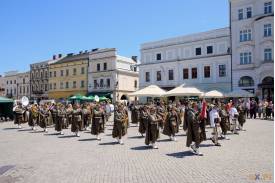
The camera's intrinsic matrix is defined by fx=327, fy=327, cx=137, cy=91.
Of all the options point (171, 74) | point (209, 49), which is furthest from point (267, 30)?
point (171, 74)

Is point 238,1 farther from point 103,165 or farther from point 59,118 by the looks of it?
point 103,165

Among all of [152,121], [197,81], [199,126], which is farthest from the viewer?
[197,81]

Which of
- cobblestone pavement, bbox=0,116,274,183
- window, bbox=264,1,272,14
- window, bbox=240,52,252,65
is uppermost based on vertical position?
window, bbox=264,1,272,14

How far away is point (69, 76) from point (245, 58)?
3559 centimetres

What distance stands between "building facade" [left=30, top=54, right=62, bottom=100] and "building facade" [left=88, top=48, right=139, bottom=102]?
1399cm

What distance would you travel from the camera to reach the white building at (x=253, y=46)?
118ft

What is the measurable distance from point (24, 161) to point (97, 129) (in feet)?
17.5

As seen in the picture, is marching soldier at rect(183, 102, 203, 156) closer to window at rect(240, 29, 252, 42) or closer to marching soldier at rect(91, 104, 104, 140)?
marching soldier at rect(91, 104, 104, 140)

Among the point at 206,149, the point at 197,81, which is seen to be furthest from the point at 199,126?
the point at 197,81

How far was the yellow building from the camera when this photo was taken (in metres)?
60.8

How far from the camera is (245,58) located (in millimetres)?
38938

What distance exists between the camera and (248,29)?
38969 millimetres

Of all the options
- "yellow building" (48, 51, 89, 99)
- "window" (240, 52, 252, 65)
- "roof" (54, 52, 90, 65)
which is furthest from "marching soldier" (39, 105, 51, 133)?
"roof" (54, 52, 90, 65)

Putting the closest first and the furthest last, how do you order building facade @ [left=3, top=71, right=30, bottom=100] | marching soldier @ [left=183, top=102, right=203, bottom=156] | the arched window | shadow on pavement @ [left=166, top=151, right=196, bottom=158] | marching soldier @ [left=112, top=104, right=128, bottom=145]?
shadow on pavement @ [left=166, top=151, right=196, bottom=158] < marching soldier @ [left=183, top=102, right=203, bottom=156] < marching soldier @ [left=112, top=104, right=128, bottom=145] < the arched window < building facade @ [left=3, top=71, right=30, bottom=100]
